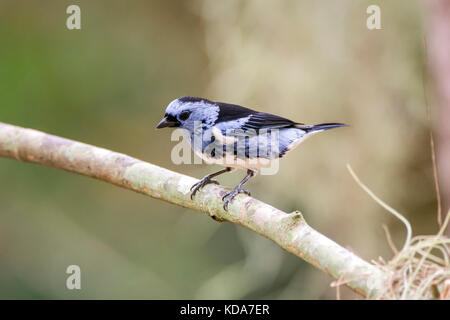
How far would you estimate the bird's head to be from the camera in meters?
2.69

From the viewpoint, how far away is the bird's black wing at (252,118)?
8.75 feet

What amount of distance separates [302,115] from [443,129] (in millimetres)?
922

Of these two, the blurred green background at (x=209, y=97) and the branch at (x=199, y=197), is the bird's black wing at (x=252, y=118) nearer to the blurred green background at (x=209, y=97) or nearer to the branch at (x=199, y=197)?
the branch at (x=199, y=197)

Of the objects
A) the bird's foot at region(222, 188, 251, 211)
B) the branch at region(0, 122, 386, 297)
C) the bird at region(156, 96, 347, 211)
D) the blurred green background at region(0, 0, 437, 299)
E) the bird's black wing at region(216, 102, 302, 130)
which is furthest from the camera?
the blurred green background at region(0, 0, 437, 299)

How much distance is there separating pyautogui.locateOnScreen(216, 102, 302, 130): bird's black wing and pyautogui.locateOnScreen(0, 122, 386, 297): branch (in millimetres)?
329

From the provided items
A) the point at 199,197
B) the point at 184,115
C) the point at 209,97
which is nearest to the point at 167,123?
the point at 184,115

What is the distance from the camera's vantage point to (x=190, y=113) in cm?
273

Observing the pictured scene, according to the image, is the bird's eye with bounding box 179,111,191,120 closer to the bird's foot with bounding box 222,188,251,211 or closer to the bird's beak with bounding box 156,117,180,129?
the bird's beak with bounding box 156,117,180,129

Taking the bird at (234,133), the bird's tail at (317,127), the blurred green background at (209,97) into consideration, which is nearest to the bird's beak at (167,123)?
the bird at (234,133)

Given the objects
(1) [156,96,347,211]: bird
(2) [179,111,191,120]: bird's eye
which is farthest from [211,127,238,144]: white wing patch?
(2) [179,111,191,120]: bird's eye

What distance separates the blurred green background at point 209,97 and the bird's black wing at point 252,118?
2.65 feet

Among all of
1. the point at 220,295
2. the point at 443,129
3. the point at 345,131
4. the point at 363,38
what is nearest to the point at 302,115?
the point at 345,131

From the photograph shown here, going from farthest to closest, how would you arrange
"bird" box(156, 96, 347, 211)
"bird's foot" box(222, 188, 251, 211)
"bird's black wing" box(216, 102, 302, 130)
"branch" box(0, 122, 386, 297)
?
"bird's black wing" box(216, 102, 302, 130)
"bird" box(156, 96, 347, 211)
"bird's foot" box(222, 188, 251, 211)
"branch" box(0, 122, 386, 297)

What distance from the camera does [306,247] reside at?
5.70 ft
